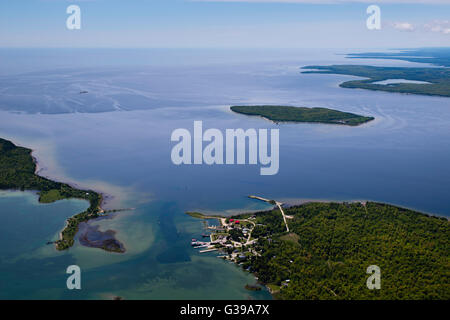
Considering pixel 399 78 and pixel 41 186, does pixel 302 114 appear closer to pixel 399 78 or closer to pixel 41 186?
pixel 41 186

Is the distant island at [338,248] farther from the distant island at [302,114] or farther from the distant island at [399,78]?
the distant island at [399,78]

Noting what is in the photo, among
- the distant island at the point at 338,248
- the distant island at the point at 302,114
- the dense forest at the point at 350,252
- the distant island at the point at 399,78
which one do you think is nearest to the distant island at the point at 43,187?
the distant island at the point at 338,248

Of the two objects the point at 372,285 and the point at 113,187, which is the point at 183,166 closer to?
the point at 113,187

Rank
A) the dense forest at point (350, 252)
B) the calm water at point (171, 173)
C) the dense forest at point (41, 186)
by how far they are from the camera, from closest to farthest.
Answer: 1. the dense forest at point (350, 252)
2. the calm water at point (171, 173)
3. the dense forest at point (41, 186)

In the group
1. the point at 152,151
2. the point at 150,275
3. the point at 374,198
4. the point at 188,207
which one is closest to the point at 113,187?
the point at 188,207

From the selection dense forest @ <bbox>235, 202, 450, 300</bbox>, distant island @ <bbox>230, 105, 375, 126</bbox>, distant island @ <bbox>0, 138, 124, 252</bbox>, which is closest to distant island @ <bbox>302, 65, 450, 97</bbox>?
distant island @ <bbox>230, 105, 375, 126</bbox>

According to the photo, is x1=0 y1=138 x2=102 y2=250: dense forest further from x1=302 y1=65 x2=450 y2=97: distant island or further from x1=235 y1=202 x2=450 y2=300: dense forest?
x1=302 y1=65 x2=450 y2=97: distant island
